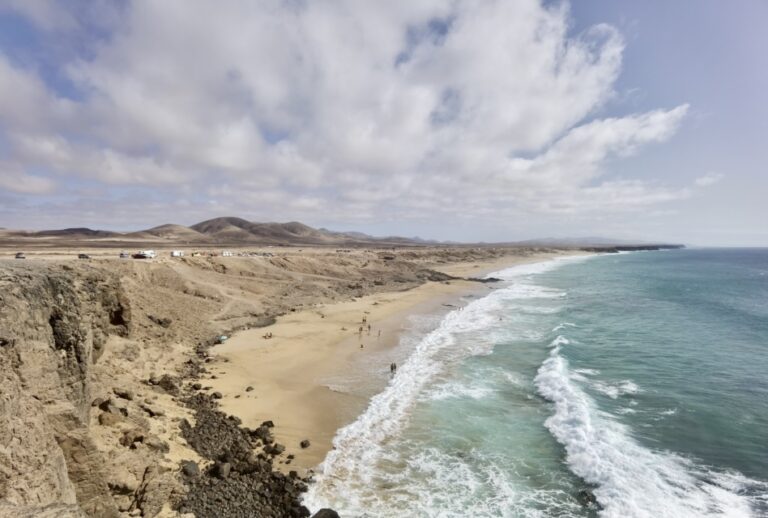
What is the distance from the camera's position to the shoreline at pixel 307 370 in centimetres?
1700

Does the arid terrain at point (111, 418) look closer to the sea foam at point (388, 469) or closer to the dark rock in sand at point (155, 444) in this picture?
the dark rock in sand at point (155, 444)

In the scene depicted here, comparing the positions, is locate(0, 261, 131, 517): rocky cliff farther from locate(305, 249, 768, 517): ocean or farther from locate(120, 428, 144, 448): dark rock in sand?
locate(305, 249, 768, 517): ocean

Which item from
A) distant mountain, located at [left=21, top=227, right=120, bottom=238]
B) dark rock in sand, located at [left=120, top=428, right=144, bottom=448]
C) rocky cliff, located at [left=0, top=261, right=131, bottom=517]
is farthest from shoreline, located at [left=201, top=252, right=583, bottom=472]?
distant mountain, located at [left=21, top=227, right=120, bottom=238]

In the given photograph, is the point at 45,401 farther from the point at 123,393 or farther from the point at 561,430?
the point at 561,430

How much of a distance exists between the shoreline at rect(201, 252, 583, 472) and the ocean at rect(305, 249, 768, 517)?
1159 millimetres

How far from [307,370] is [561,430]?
1427 centimetres

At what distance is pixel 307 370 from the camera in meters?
24.1

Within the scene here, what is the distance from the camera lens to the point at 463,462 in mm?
14750

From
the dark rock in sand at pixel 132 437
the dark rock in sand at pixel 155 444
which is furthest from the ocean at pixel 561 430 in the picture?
the dark rock in sand at pixel 132 437

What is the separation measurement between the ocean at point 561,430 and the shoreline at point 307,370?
1.16 m

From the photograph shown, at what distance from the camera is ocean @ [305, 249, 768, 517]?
12.8 meters

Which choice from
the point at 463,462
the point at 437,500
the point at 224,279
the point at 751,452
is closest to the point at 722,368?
the point at 751,452

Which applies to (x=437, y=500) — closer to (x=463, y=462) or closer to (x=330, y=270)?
(x=463, y=462)

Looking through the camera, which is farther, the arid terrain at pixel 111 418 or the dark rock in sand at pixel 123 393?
the dark rock in sand at pixel 123 393
